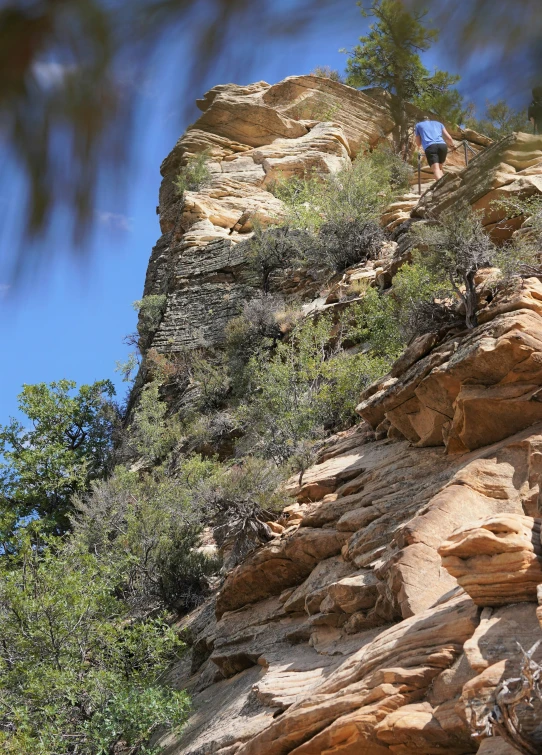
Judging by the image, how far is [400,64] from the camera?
172 cm

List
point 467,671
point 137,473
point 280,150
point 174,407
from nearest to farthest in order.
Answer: point 467,671 < point 137,473 < point 174,407 < point 280,150

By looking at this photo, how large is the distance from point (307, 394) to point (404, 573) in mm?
7176

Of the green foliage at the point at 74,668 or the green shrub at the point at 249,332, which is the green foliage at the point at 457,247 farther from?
the green foliage at the point at 74,668

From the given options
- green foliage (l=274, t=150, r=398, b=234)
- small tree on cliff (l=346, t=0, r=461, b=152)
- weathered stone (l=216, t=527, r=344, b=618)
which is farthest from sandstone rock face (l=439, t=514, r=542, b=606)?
green foliage (l=274, t=150, r=398, b=234)

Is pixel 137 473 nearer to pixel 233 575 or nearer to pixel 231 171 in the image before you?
pixel 233 575

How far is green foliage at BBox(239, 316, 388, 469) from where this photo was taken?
12.1 meters

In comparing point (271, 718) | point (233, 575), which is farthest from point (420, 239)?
point (271, 718)

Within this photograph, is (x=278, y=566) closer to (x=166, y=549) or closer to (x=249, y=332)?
(x=166, y=549)

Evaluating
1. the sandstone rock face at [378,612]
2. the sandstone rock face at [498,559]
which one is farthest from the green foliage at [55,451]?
the sandstone rock face at [498,559]

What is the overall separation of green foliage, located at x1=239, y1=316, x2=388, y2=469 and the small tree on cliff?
28.1ft

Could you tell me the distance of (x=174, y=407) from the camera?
18.3m

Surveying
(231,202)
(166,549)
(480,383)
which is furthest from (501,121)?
(231,202)

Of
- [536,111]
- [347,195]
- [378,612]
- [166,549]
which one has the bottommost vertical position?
[378,612]

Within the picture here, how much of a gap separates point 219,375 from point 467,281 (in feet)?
30.5
